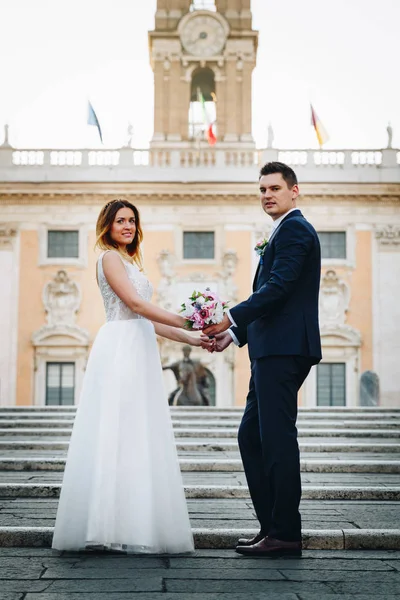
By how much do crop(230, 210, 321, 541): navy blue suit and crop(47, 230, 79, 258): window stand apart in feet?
76.6

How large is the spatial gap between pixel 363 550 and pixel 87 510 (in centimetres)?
136

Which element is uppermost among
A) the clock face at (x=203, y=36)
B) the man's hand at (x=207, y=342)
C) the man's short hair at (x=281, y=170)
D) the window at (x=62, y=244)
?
the clock face at (x=203, y=36)

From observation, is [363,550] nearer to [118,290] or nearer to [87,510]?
[87,510]

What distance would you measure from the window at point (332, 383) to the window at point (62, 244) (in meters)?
8.36

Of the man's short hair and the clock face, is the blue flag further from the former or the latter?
the man's short hair

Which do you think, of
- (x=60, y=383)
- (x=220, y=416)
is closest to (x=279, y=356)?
(x=220, y=416)

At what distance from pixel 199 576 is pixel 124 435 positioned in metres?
0.98

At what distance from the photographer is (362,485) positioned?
6379 mm

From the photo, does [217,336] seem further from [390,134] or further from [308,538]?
[390,134]

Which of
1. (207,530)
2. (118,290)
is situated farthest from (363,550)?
(118,290)

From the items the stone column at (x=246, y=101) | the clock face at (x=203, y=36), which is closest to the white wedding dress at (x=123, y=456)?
the stone column at (x=246, y=101)

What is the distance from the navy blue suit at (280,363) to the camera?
4148 mm

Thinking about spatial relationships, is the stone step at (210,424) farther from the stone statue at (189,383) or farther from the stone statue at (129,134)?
the stone statue at (129,134)

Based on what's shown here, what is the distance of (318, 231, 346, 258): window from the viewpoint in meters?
27.3
